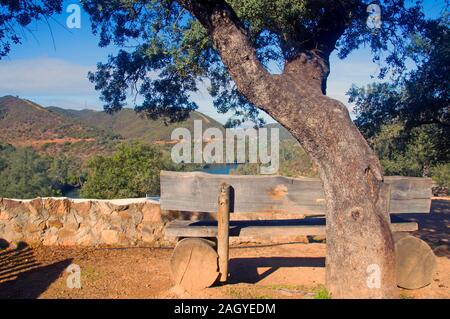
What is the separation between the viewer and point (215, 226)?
16.6 feet

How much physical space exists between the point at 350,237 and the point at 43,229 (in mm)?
5845

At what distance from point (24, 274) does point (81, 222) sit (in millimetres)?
1779

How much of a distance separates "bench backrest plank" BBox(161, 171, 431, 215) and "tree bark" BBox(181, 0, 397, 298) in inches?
25.2

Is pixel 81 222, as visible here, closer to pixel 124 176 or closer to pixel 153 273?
pixel 153 273

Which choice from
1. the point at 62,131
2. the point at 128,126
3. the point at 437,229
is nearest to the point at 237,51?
the point at 437,229

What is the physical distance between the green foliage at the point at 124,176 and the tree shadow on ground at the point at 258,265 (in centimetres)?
805

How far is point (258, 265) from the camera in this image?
6.30 m

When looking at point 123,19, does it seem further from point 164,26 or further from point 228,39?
point 228,39

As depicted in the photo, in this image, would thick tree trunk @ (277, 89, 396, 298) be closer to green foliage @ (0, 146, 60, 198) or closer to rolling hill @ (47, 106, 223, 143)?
green foliage @ (0, 146, 60, 198)

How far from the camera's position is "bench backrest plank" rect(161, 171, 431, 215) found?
188 inches

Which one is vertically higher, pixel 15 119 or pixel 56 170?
pixel 15 119

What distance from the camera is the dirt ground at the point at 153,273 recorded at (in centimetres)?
483

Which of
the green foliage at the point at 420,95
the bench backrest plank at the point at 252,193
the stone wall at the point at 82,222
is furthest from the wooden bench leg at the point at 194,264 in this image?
the green foliage at the point at 420,95
